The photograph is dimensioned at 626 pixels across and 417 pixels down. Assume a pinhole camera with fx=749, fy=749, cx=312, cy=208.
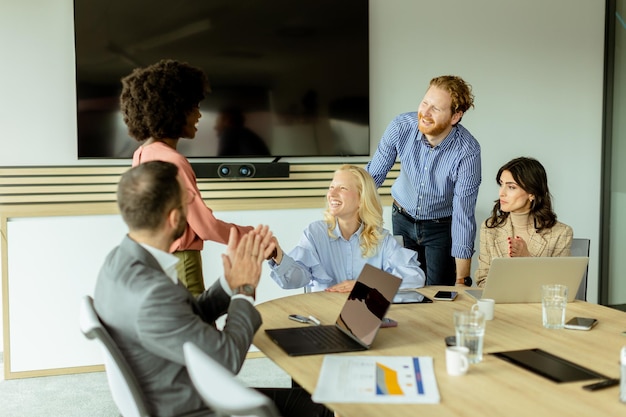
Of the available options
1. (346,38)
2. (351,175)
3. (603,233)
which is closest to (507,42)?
(346,38)

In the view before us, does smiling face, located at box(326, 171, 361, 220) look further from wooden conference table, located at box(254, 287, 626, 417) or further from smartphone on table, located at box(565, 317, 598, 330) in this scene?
smartphone on table, located at box(565, 317, 598, 330)

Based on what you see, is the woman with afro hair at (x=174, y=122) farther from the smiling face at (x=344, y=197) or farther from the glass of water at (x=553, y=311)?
the glass of water at (x=553, y=311)

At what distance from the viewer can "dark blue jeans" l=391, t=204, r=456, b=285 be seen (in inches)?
142

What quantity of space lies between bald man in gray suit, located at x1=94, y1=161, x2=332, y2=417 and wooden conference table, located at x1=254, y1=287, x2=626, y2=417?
18cm

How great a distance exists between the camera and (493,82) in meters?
4.96

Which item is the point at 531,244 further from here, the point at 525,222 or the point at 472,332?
the point at 472,332

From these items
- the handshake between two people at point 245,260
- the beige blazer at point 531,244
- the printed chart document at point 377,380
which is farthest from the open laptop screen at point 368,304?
the beige blazer at point 531,244

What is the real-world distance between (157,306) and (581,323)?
1.31 metres

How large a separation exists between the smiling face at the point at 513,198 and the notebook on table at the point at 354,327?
1.26 metres

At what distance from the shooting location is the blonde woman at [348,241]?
119 inches

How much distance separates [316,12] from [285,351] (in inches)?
116

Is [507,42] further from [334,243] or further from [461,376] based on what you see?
[461,376]

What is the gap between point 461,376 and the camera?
5.82 feet

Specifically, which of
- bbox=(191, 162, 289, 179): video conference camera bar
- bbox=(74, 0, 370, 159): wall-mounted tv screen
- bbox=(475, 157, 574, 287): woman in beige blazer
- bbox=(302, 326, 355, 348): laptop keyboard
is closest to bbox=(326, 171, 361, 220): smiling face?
bbox=(475, 157, 574, 287): woman in beige blazer
